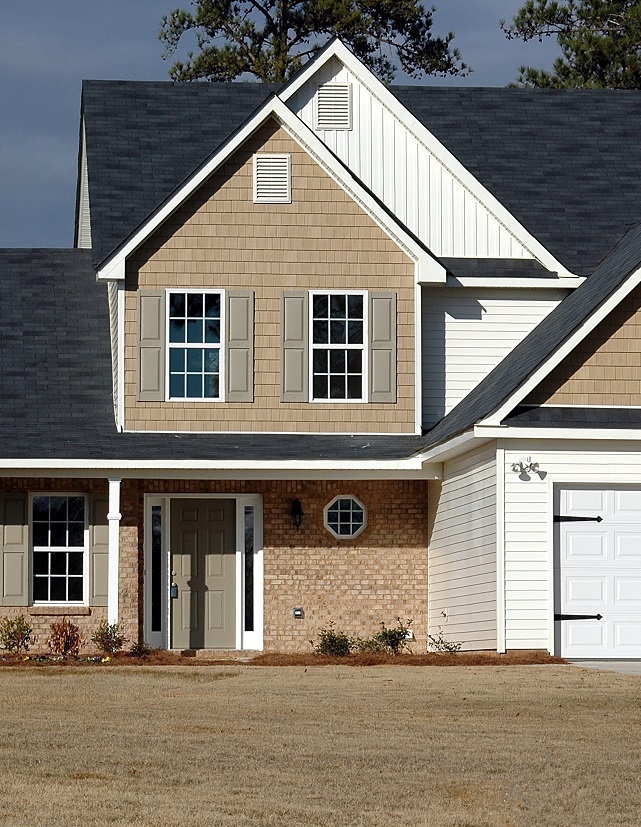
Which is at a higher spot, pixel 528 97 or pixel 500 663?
pixel 528 97

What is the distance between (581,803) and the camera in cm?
A: 899

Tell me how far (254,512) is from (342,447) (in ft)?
5.40

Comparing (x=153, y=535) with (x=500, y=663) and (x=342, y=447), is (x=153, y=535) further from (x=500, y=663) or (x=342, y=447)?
(x=500, y=663)

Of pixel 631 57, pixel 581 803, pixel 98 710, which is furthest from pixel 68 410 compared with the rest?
pixel 631 57

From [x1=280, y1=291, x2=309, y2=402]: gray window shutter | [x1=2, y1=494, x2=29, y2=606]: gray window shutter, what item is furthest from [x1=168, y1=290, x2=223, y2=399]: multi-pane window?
[x1=2, y1=494, x2=29, y2=606]: gray window shutter

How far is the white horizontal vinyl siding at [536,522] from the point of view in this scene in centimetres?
1781

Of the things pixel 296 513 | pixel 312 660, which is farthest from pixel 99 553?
pixel 312 660

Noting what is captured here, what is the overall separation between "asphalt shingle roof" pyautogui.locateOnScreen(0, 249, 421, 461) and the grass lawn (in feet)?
14.6

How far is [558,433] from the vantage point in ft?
58.3

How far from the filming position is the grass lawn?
868cm

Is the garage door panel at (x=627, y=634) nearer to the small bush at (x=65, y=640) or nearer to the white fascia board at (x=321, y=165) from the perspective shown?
the white fascia board at (x=321, y=165)

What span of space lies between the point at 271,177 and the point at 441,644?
6.73m

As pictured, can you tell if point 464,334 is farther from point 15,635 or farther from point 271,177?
point 15,635

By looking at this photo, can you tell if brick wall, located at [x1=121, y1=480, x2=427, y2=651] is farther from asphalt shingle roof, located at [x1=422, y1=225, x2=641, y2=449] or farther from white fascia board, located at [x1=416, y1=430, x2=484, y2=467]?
asphalt shingle roof, located at [x1=422, y1=225, x2=641, y2=449]
